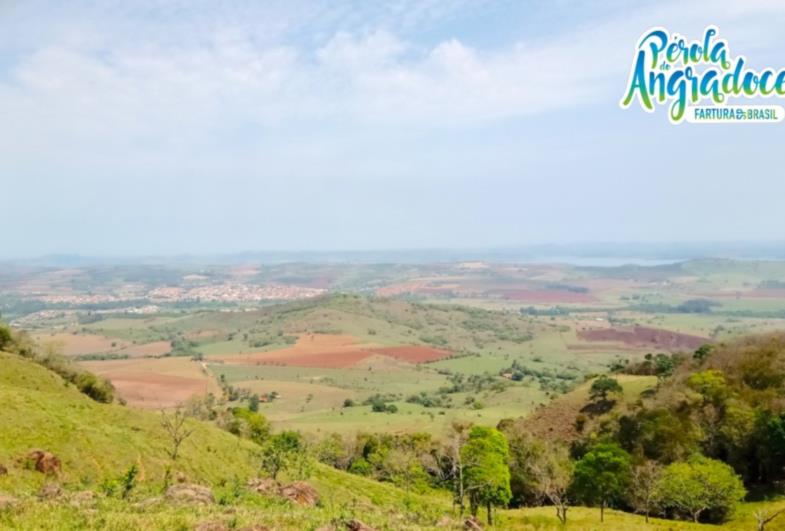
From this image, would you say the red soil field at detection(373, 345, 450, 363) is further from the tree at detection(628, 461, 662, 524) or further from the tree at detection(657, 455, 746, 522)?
the tree at detection(657, 455, 746, 522)

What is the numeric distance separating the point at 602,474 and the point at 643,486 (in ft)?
18.7

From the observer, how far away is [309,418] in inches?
3772

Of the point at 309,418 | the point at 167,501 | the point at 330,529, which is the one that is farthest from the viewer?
the point at 309,418

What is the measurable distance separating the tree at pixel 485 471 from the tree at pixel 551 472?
682 cm

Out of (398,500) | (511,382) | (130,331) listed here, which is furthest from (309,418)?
(130,331)

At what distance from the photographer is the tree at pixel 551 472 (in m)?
49.7

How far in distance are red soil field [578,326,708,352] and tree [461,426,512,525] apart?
104 meters

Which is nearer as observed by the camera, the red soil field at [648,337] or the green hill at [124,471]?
the green hill at [124,471]

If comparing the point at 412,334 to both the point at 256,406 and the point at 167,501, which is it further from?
the point at 167,501

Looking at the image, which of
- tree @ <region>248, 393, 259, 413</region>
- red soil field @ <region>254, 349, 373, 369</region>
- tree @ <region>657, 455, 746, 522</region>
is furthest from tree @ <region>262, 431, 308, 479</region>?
red soil field @ <region>254, 349, 373, 369</region>

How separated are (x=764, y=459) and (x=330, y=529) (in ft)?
151

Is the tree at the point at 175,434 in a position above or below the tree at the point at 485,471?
above

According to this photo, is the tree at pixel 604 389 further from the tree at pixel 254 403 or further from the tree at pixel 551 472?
the tree at pixel 254 403

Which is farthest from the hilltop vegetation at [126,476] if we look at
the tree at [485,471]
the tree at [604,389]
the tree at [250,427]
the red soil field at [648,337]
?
the red soil field at [648,337]
